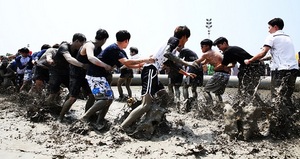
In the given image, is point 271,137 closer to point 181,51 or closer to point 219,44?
point 219,44

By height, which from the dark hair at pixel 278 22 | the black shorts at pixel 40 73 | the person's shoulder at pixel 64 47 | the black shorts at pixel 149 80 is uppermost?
the dark hair at pixel 278 22

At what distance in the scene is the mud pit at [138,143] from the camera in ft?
15.8

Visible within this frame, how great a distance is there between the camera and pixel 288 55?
18.3ft

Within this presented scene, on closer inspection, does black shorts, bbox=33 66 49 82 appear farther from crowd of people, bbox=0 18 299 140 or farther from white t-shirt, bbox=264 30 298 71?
white t-shirt, bbox=264 30 298 71

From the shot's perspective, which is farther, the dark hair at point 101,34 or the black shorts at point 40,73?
the black shorts at point 40,73

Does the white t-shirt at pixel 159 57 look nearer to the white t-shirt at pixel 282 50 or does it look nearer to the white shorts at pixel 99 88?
the white shorts at pixel 99 88

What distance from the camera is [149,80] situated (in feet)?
17.9

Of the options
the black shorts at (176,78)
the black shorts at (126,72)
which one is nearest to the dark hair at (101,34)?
the black shorts at (176,78)

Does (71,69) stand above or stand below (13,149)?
above

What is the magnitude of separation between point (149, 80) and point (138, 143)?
104cm

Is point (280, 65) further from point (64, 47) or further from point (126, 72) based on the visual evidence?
point (126, 72)

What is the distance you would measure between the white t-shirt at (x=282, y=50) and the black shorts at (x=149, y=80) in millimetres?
1956

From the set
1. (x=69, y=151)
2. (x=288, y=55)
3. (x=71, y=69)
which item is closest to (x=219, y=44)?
(x=288, y=55)

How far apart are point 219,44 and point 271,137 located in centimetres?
256
